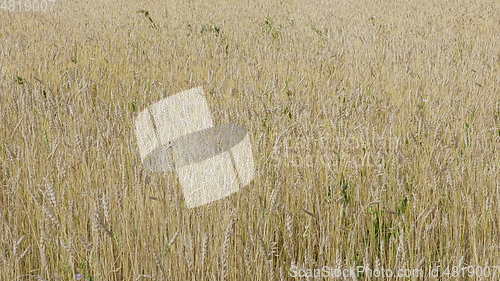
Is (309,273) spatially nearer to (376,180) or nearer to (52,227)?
(376,180)

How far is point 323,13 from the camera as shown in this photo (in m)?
8.11

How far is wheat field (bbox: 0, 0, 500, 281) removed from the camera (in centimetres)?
166

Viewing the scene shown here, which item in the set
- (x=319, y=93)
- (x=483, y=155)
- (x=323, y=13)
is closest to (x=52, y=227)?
(x=483, y=155)

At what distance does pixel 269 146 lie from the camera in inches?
99.0

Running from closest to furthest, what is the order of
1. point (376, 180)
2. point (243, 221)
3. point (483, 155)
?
point (243, 221), point (376, 180), point (483, 155)

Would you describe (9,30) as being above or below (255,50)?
above

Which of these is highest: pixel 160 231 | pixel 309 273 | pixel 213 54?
pixel 213 54

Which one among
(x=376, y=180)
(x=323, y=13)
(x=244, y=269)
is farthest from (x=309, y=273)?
(x=323, y=13)

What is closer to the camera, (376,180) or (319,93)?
(376,180)

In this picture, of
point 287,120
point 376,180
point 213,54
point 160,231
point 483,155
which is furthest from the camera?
point 213,54

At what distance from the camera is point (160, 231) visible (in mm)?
1722

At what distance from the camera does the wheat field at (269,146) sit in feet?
5.44

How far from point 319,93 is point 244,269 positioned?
84.0 inches

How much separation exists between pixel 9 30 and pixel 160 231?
18.6 feet
